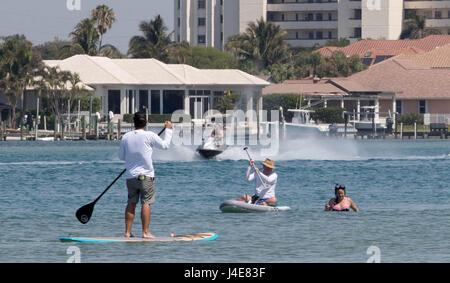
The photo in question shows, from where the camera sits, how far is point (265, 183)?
26672mm

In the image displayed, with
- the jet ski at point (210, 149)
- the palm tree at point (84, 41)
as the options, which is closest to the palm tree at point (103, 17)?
the palm tree at point (84, 41)

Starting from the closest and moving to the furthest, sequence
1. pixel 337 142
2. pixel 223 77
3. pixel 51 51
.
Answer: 1. pixel 337 142
2. pixel 223 77
3. pixel 51 51

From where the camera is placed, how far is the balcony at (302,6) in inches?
6048

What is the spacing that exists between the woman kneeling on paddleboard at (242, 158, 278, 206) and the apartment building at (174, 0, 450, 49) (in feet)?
386

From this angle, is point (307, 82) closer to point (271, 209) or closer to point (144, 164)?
point (271, 209)

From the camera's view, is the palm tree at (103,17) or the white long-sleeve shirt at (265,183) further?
the palm tree at (103,17)

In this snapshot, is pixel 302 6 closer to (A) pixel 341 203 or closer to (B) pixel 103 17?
(B) pixel 103 17

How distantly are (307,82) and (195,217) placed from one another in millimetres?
76777

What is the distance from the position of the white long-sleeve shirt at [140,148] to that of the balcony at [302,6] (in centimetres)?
13587

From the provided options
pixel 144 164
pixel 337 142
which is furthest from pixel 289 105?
pixel 144 164

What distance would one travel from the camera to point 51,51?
179 metres

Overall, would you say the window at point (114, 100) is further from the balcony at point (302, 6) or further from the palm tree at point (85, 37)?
the balcony at point (302, 6)

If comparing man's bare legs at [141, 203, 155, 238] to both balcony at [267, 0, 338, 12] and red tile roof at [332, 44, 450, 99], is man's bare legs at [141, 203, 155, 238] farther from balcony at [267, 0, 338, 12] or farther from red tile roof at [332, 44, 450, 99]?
balcony at [267, 0, 338, 12]

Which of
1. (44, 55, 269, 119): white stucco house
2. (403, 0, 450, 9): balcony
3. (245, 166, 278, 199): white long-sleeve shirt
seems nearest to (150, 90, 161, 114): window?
(44, 55, 269, 119): white stucco house
